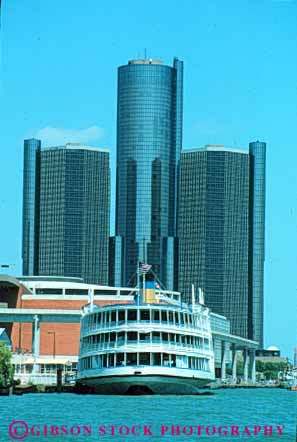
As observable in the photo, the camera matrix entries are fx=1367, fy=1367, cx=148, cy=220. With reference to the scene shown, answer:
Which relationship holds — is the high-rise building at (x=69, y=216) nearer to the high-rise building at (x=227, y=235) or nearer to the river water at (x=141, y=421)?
the high-rise building at (x=227, y=235)

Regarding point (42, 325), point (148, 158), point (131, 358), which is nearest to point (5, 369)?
point (131, 358)

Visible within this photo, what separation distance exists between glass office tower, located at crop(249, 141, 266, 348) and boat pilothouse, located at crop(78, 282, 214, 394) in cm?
7822

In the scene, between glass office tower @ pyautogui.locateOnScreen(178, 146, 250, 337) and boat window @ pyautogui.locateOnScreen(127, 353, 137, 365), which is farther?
glass office tower @ pyautogui.locateOnScreen(178, 146, 250, 337)

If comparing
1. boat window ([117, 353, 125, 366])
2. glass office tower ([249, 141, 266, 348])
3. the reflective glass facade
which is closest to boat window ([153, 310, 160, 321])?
boat window ([117, 353, 125, 366])

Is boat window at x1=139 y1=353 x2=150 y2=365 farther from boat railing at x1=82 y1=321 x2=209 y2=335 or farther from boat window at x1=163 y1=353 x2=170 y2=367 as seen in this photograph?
boat railing at x1=82 y1=321 x2=209 y2=335

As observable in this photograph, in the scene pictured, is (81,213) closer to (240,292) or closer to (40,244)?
(40,244)

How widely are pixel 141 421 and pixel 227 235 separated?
110 m

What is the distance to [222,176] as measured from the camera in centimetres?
15050

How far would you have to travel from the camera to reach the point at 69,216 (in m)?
152

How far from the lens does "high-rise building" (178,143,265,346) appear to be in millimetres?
139875

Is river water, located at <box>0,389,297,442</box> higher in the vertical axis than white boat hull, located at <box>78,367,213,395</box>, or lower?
lower

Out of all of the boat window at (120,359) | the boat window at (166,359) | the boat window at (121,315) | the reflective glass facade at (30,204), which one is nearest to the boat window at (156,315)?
the boat window at (121,315)

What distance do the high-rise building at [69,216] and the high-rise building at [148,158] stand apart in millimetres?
4163

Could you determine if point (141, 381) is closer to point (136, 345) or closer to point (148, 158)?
point (136, 345)
